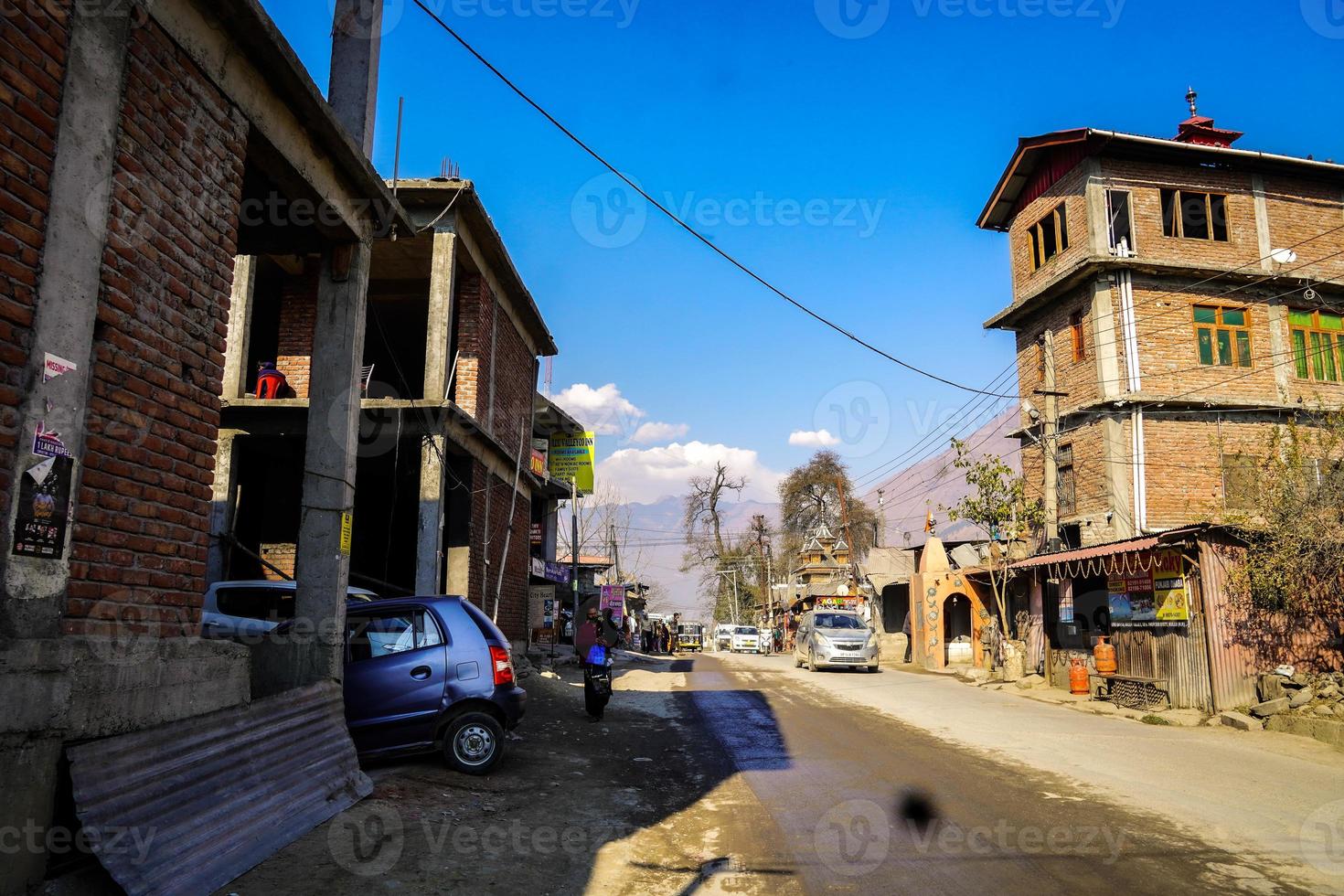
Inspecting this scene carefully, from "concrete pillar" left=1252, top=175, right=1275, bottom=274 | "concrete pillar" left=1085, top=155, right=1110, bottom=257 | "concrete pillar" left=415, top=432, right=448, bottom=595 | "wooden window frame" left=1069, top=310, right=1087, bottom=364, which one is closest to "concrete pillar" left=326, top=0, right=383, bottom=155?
"concrete pillar" left=415, top=432, right=448, bottom=595

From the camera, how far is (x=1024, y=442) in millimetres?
26281

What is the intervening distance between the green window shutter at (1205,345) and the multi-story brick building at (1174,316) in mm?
34

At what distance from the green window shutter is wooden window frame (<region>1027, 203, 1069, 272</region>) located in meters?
4.09

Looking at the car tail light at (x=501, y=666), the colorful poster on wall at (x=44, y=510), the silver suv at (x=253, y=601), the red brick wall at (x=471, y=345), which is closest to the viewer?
the colorful poster on wall at (x=44, y=510)

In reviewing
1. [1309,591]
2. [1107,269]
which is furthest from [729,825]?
[1107,269]

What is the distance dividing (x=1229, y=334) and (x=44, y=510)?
25845 millimetres

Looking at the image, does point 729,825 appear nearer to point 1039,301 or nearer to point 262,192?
point 262,192

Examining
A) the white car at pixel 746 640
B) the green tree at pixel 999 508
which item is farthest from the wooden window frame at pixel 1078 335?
the white car at pixel 746 640

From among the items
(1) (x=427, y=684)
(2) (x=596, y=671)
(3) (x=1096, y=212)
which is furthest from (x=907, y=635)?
(1) (x=427, y=684)

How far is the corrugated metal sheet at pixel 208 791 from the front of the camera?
418 centimetres

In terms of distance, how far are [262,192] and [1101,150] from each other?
22.0 metres

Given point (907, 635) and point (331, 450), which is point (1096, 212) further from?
point (331, 450)

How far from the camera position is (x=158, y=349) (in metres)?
5.48

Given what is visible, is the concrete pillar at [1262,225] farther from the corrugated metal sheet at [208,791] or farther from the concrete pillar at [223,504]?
the corrugated metal sheet at [208,791]
